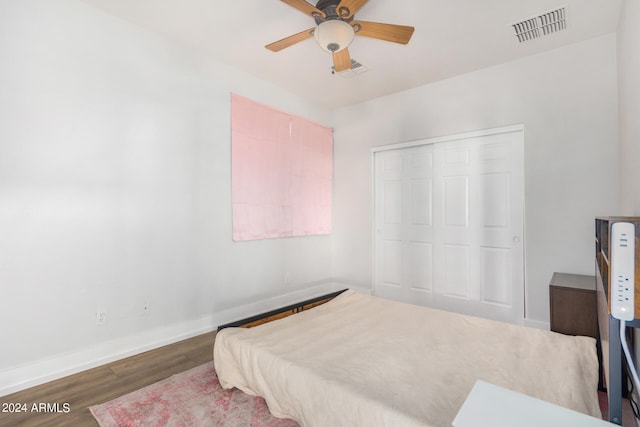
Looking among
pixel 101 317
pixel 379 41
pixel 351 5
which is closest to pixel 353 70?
pixel 379 41

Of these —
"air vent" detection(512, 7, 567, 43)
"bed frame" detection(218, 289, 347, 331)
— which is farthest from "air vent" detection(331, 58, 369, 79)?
"bed frame" detection(218, 289, 347, 331)

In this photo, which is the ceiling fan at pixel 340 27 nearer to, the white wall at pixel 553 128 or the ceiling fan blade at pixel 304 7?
the ceiling fan blade at pixel 304 7

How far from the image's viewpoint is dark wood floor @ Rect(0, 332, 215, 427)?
1.78m

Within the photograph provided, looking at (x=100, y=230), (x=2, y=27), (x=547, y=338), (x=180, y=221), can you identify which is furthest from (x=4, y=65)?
(x=547, y=338)

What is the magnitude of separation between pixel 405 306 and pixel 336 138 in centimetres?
293

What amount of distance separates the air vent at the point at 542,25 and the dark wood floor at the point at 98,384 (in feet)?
12.2

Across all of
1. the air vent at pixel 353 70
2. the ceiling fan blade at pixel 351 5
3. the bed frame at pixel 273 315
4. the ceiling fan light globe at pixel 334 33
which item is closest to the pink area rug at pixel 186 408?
the bed frame at pixel 273 315

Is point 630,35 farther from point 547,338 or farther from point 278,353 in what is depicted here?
point 278,353

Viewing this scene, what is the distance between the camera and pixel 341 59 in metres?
2.55

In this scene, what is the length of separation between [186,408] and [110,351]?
1.10 metres

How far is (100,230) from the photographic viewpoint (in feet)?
8.03

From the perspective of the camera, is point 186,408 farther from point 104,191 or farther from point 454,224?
point 454,224

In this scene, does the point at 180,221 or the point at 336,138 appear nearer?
the point at 180,221

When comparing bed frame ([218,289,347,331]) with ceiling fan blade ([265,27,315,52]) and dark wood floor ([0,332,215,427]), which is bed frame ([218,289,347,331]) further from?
ceiling fan blade ([265,27,315,52])
